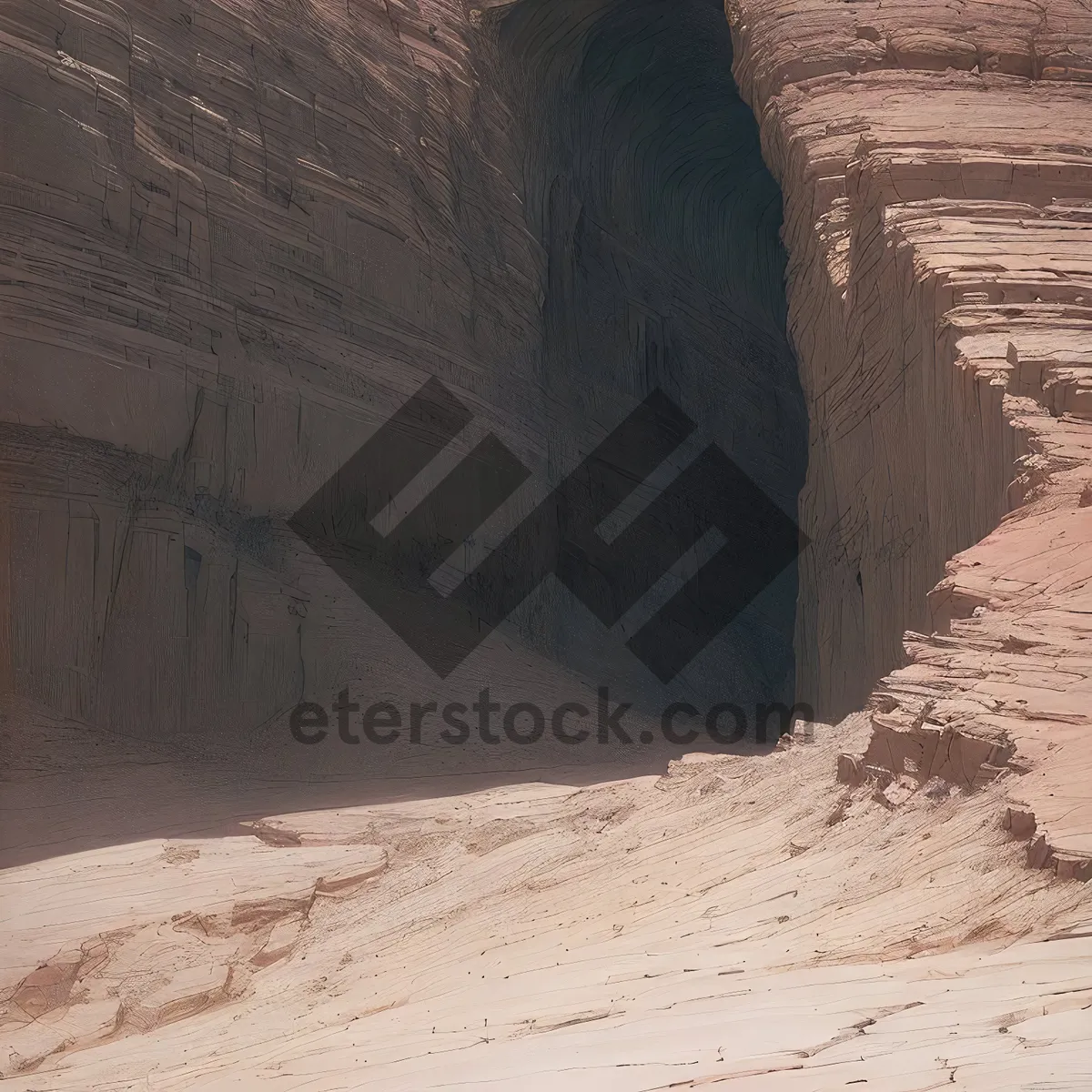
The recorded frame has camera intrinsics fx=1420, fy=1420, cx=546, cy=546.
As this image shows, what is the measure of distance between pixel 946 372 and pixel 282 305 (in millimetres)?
7982

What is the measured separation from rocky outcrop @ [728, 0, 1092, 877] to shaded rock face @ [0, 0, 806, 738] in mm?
4090

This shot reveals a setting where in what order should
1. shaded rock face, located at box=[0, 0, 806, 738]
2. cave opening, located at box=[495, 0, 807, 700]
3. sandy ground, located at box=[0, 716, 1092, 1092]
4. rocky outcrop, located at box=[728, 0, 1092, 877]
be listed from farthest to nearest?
cave opening, located at box=[495, 0, 807, 700] < shaded rock face, located at box=[0, 0, 806, 738] < rocky outcrop, located at box=[728, 0, 1092, 877] < sandy ground, located at box=[0, 716, 1092, 1092]

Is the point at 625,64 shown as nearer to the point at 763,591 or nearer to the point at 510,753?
the point at 763,591

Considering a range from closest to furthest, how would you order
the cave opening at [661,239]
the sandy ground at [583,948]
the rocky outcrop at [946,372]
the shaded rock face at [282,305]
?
the sandy ground at [583,948]
the rocky outcrop at [946,372]
the shaded rock face at [282,305]
the cave opening at [661,239]

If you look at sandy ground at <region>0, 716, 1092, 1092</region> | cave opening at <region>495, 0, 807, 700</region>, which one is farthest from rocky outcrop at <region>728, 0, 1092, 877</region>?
cave opening at <region>495, 0, 807, 700</region>

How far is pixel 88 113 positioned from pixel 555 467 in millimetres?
8167

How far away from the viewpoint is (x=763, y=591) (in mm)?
23062

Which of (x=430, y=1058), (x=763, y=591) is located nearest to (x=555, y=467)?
(x=763, y=591)

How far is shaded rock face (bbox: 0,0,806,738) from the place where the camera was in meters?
13.8

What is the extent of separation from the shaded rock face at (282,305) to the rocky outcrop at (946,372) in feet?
13.4

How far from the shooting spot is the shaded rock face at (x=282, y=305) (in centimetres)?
1380

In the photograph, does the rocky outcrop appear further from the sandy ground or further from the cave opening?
the cave opening

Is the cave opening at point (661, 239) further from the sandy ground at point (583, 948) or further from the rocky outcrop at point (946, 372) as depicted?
the sandy ground at point (583, 948)

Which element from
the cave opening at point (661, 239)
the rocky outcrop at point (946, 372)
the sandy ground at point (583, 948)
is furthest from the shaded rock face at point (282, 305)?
the rocky outcrop at point (946, 372)
